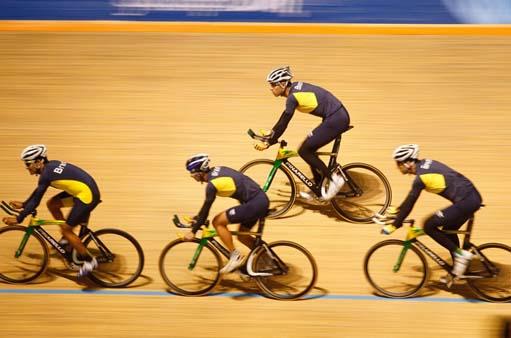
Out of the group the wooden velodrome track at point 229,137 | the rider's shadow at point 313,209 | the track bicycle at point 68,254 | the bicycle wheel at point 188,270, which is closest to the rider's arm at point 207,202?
the bicycle wheel at point 188,270

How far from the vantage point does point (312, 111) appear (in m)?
8.70

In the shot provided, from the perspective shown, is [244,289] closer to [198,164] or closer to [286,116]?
[198,164]

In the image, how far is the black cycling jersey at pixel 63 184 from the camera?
297 inches

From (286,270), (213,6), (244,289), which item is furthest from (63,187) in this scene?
(213,6)

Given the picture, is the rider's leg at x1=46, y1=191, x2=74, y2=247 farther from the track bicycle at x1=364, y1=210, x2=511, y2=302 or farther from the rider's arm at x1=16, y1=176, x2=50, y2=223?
the track bicycle at x1=364, y1=210, x2=511, y2=302

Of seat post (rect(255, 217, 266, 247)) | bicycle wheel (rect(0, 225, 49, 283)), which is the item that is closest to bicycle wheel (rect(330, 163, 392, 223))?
seat post (rect(255, 217, 266, 247))

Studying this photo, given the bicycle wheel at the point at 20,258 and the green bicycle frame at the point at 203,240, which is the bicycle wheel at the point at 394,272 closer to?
the green bicycle frame at the point at 203,240

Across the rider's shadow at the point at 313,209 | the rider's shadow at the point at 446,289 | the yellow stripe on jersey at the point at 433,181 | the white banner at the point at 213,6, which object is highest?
the white banner at the point at 213,6

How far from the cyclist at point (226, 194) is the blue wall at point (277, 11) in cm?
614

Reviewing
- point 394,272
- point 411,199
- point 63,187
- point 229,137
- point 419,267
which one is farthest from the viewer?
point 229,137

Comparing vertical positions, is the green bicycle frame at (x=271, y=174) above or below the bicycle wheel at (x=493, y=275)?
above

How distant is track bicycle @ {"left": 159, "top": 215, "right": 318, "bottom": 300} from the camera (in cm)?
762

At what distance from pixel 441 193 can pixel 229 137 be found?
150 inches

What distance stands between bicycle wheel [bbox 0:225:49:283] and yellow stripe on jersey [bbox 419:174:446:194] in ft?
12.6
